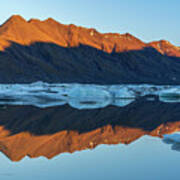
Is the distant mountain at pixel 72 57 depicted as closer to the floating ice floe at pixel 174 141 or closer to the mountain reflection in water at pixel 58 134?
the mountain reflection in water at pixel 58 134

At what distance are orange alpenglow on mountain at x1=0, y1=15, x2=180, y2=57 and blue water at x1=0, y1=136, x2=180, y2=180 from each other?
7720 cm

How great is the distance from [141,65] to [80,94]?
8786 centimetres

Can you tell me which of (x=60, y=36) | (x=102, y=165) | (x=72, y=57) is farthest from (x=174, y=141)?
(x=60, y=36)

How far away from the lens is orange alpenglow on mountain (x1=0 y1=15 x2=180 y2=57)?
90250mm

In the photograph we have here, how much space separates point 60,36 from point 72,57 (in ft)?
47.3

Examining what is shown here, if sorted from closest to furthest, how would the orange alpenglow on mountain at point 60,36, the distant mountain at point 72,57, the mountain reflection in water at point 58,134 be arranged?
1. the mountain reflection in water at point 58,134
2. the distant mountain at point 72,57
3. the orange alpenglow on mountain at point 60,36

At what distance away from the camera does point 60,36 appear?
348 feet

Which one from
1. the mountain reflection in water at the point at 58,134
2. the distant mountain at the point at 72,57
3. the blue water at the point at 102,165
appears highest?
the distant mountain at the point at 72,57

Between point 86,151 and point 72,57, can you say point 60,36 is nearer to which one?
point 72,57

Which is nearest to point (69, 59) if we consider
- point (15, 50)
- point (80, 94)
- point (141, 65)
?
point (15, 50)

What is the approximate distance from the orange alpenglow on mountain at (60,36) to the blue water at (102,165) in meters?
77.2

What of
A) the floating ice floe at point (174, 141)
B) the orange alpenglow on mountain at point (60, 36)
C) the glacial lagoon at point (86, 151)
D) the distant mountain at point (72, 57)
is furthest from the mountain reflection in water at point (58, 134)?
the orange alpenglow on mountain at point (60, 36)

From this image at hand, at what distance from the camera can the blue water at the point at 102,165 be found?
188 inches

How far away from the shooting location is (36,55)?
86688mm
